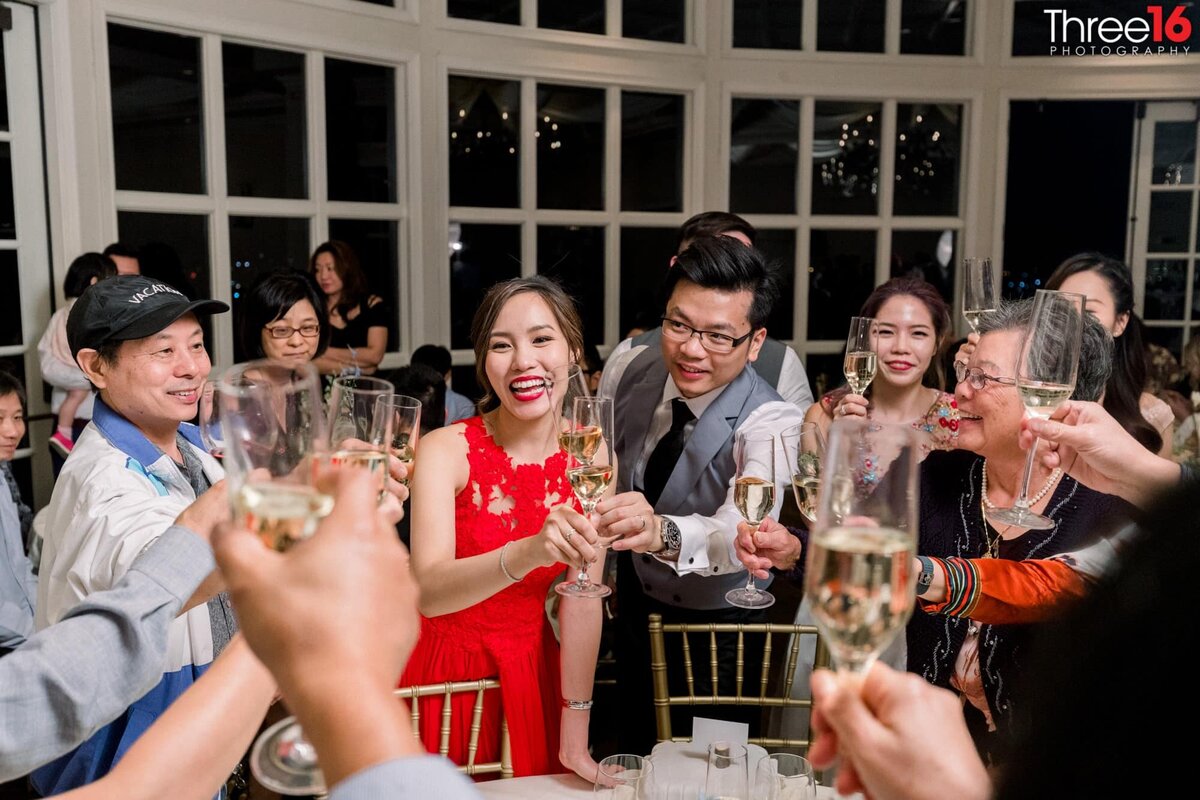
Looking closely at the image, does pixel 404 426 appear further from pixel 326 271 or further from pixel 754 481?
pixel 326 271

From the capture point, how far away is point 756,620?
8.42 feet

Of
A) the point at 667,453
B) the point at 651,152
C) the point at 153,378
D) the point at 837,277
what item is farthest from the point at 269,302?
the point at 837,277

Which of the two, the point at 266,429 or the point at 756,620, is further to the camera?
the point at 756,620

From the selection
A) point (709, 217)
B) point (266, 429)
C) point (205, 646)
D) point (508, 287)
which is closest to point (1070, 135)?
point (709, 217)

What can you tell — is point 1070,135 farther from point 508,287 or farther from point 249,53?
point 508,287

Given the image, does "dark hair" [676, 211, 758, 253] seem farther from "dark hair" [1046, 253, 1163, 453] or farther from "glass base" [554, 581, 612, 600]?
"glass base" [554, 581, 612, 600]

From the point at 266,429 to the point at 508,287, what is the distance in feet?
4.52

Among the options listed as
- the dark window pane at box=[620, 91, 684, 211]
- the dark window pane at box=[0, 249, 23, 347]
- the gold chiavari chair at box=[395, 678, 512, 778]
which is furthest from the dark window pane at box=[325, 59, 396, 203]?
the gold chiavari chair at box=[395, 678, 512, 778]

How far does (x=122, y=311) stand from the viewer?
6.23ft

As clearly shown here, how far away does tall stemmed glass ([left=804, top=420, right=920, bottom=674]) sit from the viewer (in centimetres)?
77

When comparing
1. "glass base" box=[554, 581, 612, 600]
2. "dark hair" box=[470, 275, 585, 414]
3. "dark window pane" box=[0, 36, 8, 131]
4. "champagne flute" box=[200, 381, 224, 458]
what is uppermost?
"dark window pane" box=[0, 36, 8, 131]

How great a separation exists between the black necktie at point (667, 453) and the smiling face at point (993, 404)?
72 cm

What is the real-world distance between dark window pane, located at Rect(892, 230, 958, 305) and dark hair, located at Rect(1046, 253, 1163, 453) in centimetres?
347

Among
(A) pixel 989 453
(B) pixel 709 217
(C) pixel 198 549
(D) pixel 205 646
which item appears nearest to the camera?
(C) pixel 198 549
